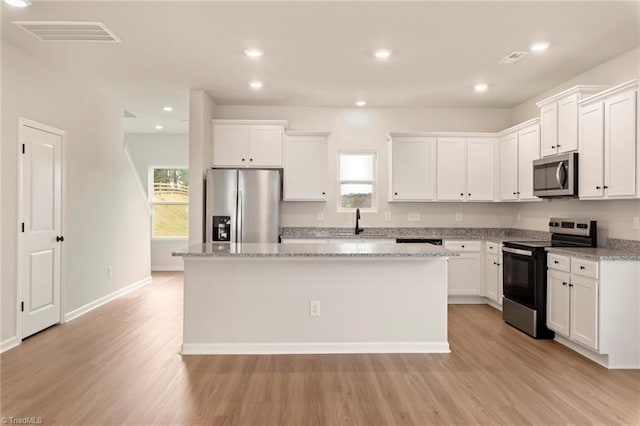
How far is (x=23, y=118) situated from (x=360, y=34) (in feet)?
10.6

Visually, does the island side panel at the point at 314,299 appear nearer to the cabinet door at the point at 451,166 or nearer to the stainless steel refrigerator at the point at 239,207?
the stainless steel refrigerator at the point at 239,207

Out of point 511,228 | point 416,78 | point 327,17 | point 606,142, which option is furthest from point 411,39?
point 511,228

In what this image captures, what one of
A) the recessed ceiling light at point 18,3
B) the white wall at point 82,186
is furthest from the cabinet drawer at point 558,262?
the white wall at point 82,186

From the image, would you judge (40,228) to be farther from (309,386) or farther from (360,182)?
(360,182)

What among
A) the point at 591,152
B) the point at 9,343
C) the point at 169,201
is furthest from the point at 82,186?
the point at 591,152

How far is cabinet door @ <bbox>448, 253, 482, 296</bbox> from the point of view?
18.7 feet

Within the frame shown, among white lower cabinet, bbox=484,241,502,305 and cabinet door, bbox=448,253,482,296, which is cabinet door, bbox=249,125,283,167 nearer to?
cabinet door, bbox=448,253,482,296

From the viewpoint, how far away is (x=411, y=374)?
3.24 m

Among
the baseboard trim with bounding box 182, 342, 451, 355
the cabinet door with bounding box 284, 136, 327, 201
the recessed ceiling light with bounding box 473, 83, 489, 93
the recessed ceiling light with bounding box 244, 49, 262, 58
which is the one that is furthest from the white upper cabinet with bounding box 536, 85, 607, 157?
the recessed ceiling light with bounding box 244, 49, 262, 58

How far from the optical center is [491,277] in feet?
17.9

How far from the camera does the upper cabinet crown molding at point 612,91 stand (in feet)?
11.4

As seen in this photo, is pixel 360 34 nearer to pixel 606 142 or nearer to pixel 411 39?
pixel 411 39

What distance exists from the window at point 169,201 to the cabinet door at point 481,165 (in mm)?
5711

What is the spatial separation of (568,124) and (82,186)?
548cm
